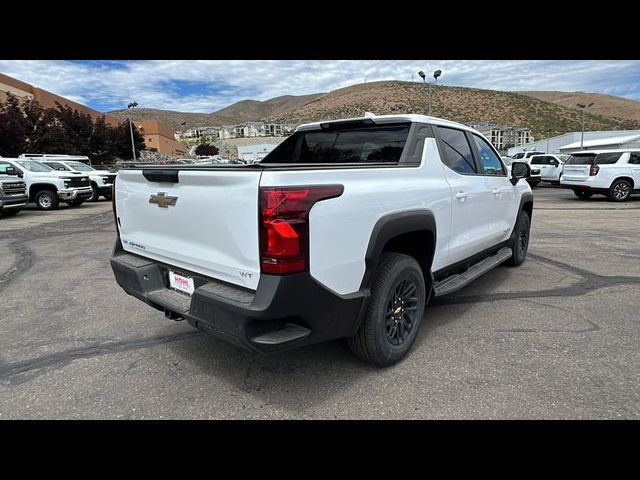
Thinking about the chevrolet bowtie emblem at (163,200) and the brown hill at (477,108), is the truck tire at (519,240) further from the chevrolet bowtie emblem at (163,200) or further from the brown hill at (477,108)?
the brown hill at (477,108)

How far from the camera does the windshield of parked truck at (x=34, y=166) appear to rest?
47.7ft

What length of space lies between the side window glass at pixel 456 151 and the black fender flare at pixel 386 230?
0.92 meters

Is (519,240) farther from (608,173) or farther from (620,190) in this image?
(620,190)

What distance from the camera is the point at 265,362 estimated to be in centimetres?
320

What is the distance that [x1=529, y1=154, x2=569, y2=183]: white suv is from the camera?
835 inches

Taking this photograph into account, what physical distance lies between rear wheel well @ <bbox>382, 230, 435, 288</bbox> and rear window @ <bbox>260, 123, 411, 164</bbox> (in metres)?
0.75

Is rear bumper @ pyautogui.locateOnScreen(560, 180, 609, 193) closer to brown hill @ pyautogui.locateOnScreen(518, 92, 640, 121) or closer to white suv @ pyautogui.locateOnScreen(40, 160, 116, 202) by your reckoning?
white suv @ pyautogui.locateOnScreen(40, 160, 116, 202)

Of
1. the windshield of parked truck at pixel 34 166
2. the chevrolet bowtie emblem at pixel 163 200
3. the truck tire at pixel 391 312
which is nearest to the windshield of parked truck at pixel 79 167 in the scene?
the windshield of parked truck at pixel 34 166

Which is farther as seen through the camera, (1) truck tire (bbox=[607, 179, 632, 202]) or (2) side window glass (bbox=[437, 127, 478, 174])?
(1) truck tire (bbox=[607, 179, 632, 202])

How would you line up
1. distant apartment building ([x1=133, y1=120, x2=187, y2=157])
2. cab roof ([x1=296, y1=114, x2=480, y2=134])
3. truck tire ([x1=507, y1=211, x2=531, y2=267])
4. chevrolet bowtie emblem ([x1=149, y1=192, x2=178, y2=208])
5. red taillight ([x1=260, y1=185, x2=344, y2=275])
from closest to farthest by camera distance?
red taillight ([x1=260, y1=185, x2=344, y2=275]) → chevrolet bowtie emblem ([x1=149, y1=192, x2=178, y2=208]) → cab roof ([x1=296, y1=114, x2=480, y2=134]) → truck tire ([x1=507, y1=211, x2=531, y2=267]) → distant apartment building ([x1=133, y1=120, x2=187, y2=157])

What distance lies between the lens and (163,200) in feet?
9.18

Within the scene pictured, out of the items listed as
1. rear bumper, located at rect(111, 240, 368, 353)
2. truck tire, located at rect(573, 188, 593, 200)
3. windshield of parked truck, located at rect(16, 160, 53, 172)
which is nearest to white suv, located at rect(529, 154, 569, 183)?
truck tire, located at rect(573, 188, 593, 200)

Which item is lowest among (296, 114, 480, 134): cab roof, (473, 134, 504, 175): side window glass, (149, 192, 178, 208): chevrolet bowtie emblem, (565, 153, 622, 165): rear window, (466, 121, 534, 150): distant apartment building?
(565, 153, 622, 165): rear window
